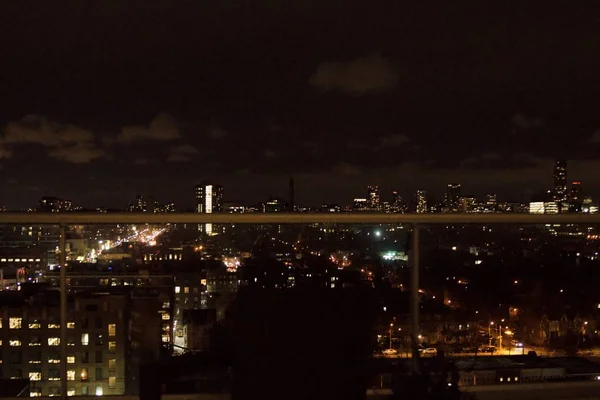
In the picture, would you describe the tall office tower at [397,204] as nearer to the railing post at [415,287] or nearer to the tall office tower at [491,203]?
the railing post at [415,287]

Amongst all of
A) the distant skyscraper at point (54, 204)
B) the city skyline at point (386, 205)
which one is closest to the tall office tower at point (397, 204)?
the city skyline at point (386, 205)

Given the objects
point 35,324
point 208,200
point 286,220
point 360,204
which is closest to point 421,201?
point 360,204

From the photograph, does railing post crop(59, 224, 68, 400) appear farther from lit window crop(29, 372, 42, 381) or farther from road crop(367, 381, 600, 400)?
road crop(367, 381, 600, 400)

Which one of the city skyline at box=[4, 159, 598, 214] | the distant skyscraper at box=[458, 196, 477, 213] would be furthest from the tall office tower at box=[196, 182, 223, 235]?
the distant skyscraper at box=[458, 196, 477, 213]

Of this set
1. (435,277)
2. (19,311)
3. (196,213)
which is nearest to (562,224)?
(435,277)

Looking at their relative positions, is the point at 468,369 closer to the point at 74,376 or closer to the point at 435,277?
the point at 435,277
